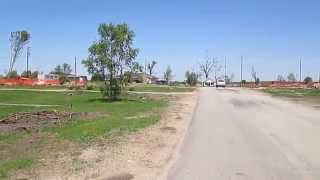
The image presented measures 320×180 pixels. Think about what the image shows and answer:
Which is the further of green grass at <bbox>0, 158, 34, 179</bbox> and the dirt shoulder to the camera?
green grass at <bbox>0, 158, 34, 179</bbox>

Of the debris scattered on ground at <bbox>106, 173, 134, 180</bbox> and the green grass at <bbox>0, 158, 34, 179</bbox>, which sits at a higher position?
the green grass at <bbox>0, 158, 34, 179</bbox>

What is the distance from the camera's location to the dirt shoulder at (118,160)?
37.4ft

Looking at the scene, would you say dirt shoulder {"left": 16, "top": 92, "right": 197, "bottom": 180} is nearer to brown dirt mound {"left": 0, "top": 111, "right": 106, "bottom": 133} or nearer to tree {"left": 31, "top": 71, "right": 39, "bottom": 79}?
brown dirt mound {"left": 0, "top": 111, "right": 106, "bottom": 133}

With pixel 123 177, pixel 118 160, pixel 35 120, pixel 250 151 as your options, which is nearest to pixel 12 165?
pixel 118 160

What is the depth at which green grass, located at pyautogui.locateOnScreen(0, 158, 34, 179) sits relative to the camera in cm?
1156

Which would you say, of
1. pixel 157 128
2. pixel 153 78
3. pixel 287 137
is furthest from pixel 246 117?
pixel 153 78

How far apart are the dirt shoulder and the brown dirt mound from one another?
498 centimetres

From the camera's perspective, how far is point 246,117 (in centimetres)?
2709

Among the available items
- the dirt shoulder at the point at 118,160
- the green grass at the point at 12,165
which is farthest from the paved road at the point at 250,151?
the green grass at the point at 12,165

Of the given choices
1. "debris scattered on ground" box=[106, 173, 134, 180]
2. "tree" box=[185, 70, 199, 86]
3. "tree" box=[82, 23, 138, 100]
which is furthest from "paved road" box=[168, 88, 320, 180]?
"tree" box=[185, 70, 199, 86]

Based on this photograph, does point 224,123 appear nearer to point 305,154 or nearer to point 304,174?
point 305,154

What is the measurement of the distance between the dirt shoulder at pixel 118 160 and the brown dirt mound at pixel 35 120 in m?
4.98

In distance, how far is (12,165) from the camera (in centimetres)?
1230

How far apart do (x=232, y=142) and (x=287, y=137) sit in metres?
2.21
